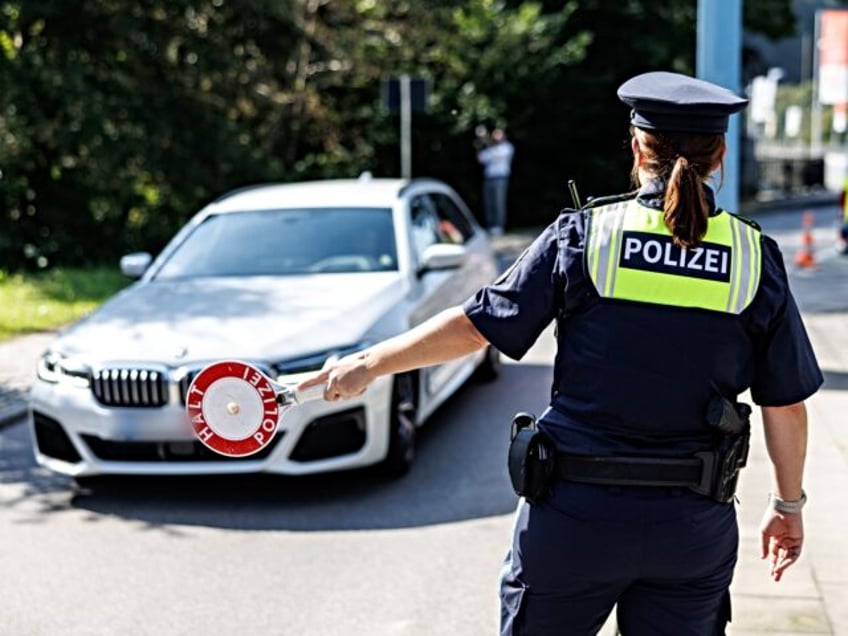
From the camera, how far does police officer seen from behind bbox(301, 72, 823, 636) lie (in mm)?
2678

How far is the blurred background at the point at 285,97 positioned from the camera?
17188mm

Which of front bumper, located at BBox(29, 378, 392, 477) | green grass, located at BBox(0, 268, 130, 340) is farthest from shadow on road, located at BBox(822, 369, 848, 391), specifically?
green grass, located at BBox(0, 268, 130, 340)

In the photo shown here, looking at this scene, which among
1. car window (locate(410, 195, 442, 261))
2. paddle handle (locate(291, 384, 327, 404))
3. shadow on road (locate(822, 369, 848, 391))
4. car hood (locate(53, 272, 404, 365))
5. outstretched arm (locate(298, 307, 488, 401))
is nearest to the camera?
outstretched arm (locate(298, 307, 488, 401))

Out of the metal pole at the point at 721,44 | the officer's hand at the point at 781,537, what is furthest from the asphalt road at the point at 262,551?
the metal pole at the point at 721,44

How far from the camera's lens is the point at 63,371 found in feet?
22.0

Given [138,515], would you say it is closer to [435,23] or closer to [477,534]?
[477,534]

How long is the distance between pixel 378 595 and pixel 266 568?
1.99 ft

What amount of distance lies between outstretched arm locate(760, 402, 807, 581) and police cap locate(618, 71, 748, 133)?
2.03 feet

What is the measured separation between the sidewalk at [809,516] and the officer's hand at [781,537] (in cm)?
163

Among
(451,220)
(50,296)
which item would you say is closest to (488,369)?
(451,220)

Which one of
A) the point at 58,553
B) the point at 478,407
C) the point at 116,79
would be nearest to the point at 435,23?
the point at 116,79

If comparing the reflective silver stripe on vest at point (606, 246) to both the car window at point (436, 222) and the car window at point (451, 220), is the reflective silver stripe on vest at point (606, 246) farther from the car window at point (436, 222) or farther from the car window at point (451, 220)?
the car window at point (451, 220)

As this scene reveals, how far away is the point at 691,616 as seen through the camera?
9.07ft

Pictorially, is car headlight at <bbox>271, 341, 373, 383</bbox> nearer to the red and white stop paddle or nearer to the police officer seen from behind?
the red and white stop paddle
